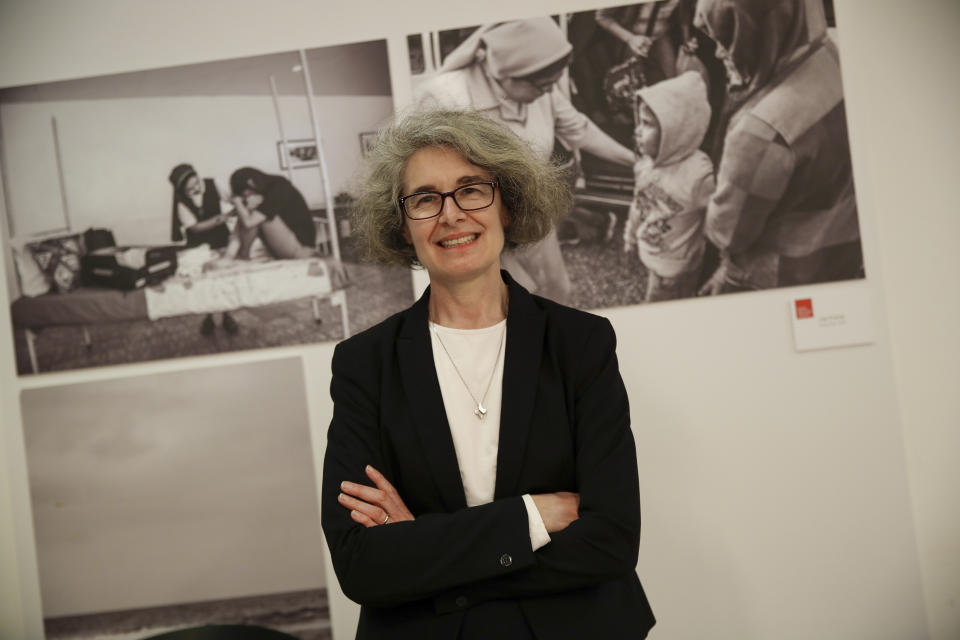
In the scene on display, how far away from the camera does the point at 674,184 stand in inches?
91.0

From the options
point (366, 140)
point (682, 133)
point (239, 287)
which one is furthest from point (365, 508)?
point (682, 133)

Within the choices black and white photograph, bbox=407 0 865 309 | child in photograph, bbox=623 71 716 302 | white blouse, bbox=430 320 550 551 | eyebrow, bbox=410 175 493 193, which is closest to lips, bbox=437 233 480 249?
eyebrow, bbox=410 175 493 193

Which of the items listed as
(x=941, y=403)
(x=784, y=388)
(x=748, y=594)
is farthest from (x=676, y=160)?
(x=748, y=594)

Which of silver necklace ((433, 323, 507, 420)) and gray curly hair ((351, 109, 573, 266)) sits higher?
gray curly hair ((351, 109, 573, 266))

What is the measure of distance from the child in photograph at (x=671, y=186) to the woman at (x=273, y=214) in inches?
42.4

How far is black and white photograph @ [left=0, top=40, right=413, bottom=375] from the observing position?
2.39 metres

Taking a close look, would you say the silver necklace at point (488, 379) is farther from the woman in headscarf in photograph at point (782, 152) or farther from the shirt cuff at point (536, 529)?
the woman in headscarf in photograph at point (782, 152)

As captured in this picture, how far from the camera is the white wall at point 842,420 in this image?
7.60 ft

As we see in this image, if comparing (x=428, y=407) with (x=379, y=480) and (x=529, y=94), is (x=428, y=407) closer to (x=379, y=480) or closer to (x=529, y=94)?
(x=379, y=480)

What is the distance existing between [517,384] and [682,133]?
1142 millimetres

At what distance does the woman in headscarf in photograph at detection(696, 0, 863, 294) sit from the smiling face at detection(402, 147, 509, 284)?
0.95m

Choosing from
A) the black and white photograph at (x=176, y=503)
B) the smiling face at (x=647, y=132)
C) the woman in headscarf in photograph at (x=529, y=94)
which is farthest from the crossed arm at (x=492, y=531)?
the smiling face at (x=647, y=132)

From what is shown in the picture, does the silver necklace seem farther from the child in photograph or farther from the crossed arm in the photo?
the child in photograph

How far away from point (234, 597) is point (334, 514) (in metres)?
1.08
